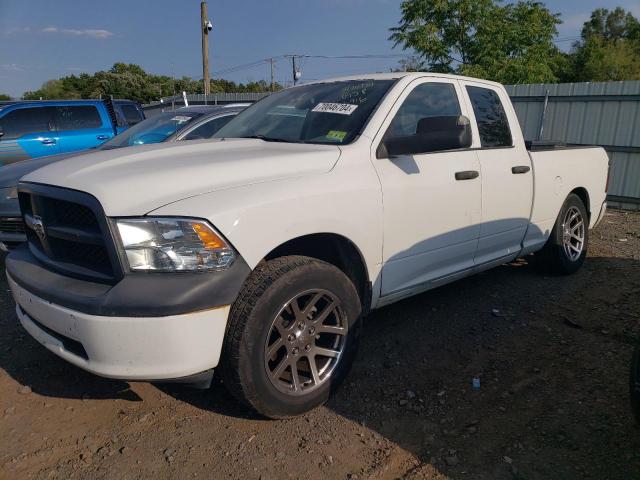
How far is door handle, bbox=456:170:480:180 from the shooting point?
3.59 metres

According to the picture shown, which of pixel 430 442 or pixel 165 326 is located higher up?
pixel 165 326

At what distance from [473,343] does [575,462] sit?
135cm

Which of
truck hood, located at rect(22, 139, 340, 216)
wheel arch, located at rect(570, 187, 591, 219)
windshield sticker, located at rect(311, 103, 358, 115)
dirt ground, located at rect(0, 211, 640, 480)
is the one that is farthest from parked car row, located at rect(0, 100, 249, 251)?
wheel arch, located at rect(570, 187, 591, 219)

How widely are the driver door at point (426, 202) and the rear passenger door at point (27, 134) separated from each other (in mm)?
7797

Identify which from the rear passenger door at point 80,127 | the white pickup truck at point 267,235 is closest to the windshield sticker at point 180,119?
the white pickup truck at point 267,235

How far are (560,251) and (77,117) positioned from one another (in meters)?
8.62

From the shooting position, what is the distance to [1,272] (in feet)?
17.9

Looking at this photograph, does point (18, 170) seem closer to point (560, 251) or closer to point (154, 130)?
point (154, 130)

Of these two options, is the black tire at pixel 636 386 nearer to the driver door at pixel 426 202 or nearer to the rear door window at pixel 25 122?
the driver door at pixel 426 202

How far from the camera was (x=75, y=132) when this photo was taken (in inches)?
372

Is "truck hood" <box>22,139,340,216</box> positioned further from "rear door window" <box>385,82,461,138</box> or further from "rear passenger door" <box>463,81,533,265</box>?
"rear passenger door" <box>463,81,533,265</box>

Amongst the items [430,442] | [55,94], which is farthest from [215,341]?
[55,94]

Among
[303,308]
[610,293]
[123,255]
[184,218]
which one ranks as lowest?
[610,293]

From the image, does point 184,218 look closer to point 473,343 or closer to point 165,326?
point 165,326
